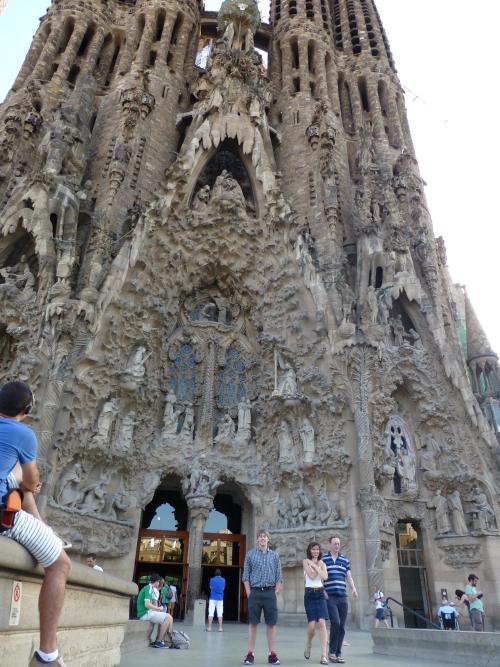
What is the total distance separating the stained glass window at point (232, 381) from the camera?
14.1 meters

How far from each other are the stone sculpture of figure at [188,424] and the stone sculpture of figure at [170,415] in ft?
0.77

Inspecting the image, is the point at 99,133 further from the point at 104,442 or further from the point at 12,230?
the point at 104,442

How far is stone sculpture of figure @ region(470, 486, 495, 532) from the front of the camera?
1174 cm

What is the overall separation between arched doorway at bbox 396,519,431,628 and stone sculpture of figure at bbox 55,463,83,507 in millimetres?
7490

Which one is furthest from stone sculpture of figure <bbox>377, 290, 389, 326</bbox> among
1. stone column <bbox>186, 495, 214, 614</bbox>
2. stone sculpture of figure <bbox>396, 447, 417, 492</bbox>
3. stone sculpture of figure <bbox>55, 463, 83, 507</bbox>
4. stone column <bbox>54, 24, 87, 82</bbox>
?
stone column <bbox>54, 24, 87, 82</bbox>

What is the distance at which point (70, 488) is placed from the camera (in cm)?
1064

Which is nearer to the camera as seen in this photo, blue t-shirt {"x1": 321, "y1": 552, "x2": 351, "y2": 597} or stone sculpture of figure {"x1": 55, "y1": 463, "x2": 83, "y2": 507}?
blue t-shirt {"x1": 321, "y1": 552, "x2": 351, "y2": 597}

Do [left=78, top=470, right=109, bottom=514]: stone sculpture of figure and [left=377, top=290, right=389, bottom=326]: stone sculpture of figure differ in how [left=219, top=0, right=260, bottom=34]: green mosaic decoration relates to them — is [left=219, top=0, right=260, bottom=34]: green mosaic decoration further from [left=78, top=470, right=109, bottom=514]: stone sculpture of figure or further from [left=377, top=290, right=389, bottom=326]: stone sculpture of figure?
[left=78, top=470, right=109, bottom=514]: stone sculpture of figure

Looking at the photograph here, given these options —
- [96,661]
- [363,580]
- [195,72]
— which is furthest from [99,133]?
[96,661]

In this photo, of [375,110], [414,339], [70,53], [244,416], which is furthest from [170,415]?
[375,110]

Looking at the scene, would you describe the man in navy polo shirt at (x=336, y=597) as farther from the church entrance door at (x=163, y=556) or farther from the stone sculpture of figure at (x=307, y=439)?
the church entrance door at (x=163, y=556)

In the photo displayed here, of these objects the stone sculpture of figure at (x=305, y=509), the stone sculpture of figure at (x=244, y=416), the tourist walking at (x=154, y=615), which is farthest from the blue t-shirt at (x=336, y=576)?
the stone sculpture of figure at (x=244, y=416)

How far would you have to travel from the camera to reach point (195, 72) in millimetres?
20953

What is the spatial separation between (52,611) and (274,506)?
11.0 m
